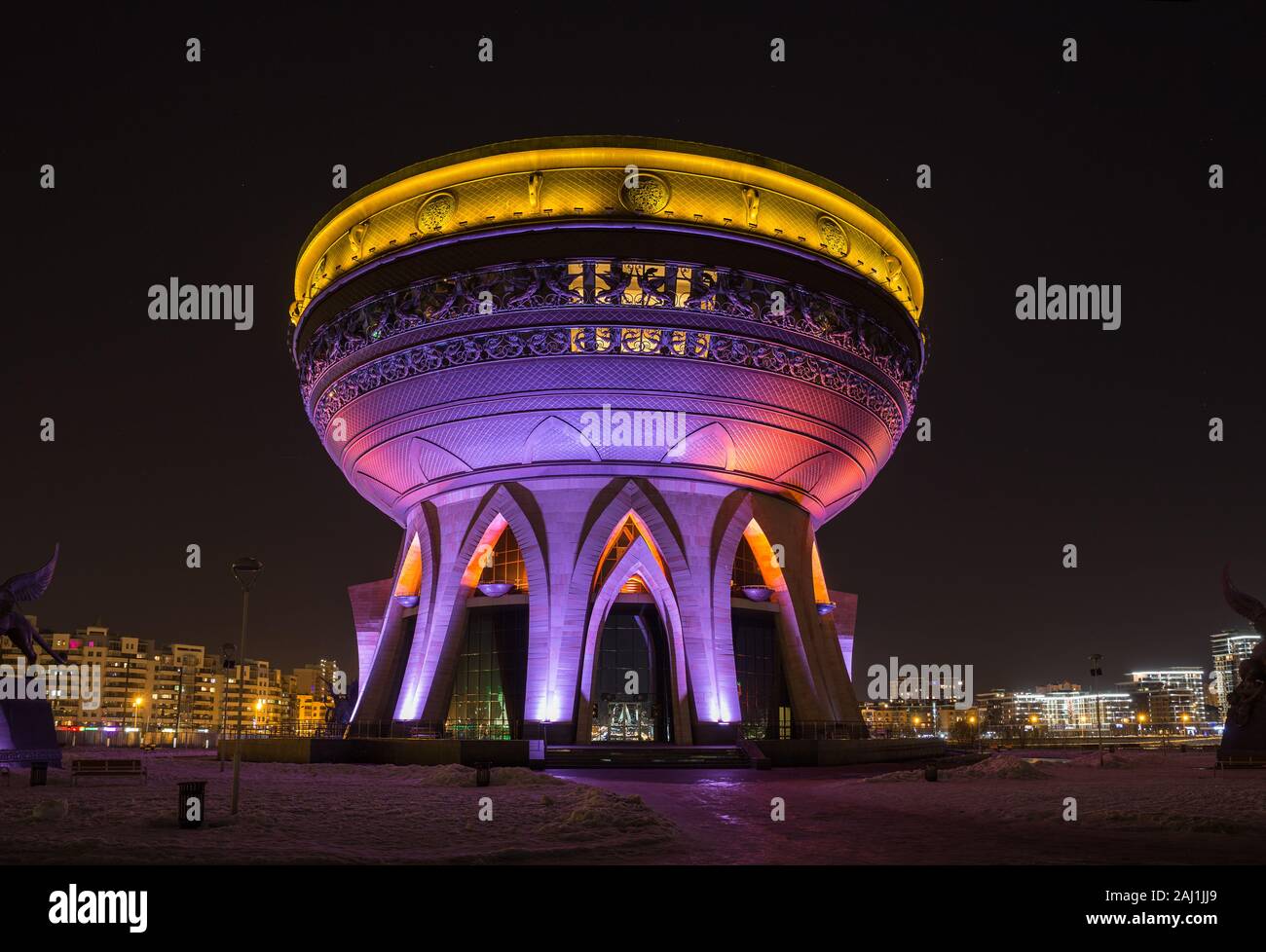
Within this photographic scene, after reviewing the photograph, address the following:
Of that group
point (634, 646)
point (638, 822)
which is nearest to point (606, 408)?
point (634, 646)

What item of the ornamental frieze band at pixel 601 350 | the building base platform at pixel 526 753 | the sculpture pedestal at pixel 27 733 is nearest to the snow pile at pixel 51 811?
the sculpture pedestal at pixel 27 733

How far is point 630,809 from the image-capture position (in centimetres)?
1570

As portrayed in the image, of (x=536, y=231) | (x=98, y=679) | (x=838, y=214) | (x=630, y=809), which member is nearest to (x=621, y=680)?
(x=536, y=231)

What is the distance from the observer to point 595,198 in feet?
112

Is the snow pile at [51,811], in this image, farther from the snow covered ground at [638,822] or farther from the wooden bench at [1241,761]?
the wooden bench at [1241,761]

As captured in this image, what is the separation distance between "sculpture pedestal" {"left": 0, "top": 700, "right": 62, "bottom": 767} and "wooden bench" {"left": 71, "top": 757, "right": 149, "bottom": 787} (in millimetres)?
3670

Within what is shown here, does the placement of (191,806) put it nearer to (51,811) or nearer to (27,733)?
(51,811)

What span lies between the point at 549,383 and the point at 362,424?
836cm

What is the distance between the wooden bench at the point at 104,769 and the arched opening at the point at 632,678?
1587 cm

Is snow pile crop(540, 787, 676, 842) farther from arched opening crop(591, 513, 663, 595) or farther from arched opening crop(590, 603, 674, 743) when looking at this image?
arched opening crop(590, 603, 674, 743)

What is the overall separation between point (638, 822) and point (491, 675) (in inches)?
987

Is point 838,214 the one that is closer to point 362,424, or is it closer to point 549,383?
point 549,383

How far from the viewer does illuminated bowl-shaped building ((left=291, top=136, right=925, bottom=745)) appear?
34500mm

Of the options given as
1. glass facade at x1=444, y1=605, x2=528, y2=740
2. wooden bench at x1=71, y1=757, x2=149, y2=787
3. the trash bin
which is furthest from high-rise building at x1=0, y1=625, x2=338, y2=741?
the trash bin
